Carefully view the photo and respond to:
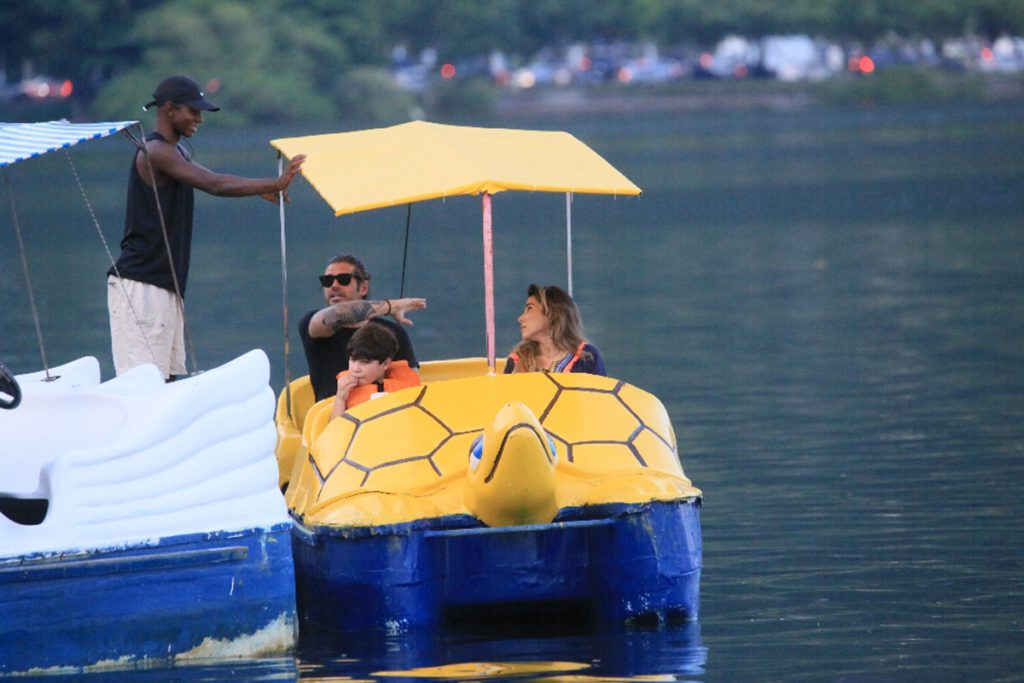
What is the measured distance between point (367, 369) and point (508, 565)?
151 cm

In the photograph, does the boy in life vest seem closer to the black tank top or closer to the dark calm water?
the black tank top

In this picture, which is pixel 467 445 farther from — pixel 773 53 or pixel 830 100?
pixel 773 53

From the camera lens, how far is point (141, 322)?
417 inches

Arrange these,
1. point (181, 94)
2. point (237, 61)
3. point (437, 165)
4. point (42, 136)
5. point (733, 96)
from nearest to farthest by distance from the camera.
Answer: point (42, 136)
point (437, 165)
point (181, 94)
point (237, 61)
point (733, 96)

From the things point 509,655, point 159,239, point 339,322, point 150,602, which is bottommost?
point 509,655

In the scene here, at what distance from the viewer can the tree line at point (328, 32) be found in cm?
8031

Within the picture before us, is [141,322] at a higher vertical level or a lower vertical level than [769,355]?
higher

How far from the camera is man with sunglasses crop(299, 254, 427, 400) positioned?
10.6m

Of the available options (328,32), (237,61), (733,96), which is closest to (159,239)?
(237,61)

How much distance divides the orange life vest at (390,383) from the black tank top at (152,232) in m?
1.04

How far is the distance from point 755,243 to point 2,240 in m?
13.5

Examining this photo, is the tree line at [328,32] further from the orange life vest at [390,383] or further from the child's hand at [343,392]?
the child's hand at [343,392]

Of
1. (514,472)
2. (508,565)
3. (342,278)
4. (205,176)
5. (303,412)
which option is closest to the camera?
(514,472)

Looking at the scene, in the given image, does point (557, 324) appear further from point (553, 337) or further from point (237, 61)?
point (237, 61)
